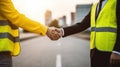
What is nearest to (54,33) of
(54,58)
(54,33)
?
(54,33)

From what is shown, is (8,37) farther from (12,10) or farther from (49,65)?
(49,65)

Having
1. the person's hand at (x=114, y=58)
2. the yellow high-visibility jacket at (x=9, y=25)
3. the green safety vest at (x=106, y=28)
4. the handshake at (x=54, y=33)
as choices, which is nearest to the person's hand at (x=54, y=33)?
the handshake at (x=54, y=33)

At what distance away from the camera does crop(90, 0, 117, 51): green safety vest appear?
4.00 m

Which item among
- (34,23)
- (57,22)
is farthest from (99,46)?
(57,22)

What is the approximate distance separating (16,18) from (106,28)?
1129mm

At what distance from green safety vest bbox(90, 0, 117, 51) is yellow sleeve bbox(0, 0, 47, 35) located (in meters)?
0.85

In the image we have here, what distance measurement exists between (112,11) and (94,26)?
38 cm

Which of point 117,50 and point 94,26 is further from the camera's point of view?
point 94,26

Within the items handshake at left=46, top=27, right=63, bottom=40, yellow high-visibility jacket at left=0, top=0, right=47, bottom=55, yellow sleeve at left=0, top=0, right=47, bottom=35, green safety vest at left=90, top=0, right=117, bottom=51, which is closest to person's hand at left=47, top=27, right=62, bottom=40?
handshake at left=46, top=27, right=63, bottom=40

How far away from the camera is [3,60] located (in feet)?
12.6

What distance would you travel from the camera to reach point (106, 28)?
4.07m

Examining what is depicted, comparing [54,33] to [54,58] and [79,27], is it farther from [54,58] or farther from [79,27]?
[54,58]

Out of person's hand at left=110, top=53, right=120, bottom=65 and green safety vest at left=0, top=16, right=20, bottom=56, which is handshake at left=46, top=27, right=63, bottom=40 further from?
person's hand at left=110, top=53, right=120, bottom=65

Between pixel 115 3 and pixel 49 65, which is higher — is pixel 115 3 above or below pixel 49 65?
above
